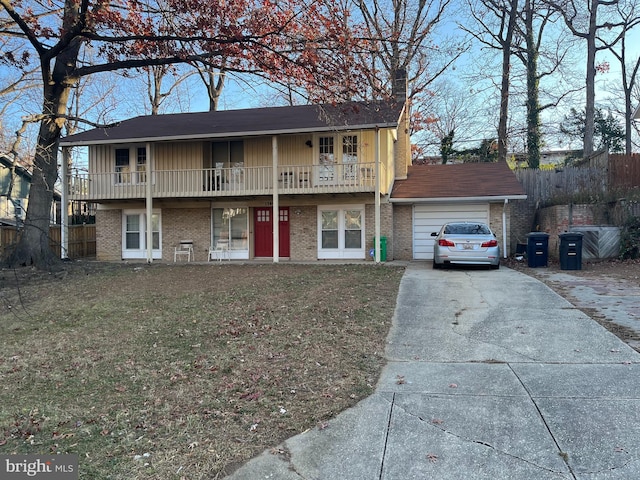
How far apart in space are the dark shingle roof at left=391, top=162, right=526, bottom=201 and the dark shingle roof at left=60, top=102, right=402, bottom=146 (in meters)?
2.95

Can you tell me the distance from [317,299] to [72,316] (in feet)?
13.8

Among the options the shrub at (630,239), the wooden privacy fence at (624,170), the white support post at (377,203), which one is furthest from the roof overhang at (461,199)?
the wooden privacy fence at (624,170)

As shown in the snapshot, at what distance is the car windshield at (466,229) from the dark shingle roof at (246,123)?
3.79 metres

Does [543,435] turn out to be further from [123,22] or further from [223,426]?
[123,22]

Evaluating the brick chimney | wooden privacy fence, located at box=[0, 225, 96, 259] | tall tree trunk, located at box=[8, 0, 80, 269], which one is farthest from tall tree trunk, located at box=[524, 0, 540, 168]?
wooden privacy fence, located at box=[0, 225, 96, 259]

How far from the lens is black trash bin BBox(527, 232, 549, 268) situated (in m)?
14.0

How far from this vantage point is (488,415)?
3.81 metres

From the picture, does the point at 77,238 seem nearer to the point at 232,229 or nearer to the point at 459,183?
the point at 232,229

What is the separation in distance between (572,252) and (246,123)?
38.4 feet

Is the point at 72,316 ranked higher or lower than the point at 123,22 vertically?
lower

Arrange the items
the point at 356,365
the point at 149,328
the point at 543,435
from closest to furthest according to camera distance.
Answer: the point at 543,435, the point at 356,365, the point at 149,328

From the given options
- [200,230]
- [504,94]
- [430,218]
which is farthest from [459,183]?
[504,94]

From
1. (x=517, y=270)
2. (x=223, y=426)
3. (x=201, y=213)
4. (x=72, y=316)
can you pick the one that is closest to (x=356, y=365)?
(x=223, y=426)

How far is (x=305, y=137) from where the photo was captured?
55.8 ft
